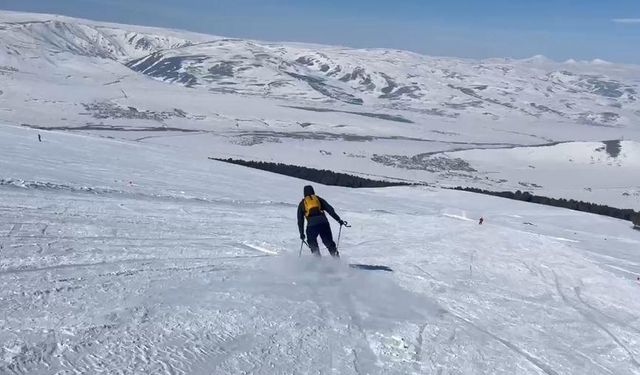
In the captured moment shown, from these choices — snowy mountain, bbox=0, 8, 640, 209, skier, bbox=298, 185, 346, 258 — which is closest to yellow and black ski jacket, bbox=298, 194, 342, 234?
skier, bbox=298, 185, 346, 258

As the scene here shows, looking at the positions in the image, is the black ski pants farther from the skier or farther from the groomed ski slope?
the groomed ski slope

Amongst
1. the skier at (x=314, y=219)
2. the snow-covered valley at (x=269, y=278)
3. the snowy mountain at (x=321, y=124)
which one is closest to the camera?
the snow-covered valley at (x=269, y=278)

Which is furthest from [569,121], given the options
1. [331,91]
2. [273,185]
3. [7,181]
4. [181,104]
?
[7,181]

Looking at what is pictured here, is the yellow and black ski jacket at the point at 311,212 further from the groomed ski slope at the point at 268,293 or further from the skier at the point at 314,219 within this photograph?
the groomed ski slope at the point at 268,293

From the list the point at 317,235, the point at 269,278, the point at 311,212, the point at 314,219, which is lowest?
the point at 269,278

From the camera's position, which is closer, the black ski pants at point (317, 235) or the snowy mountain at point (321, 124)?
the black ski pants at point (317, 235)

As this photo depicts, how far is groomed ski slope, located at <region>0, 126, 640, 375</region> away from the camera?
610 cm

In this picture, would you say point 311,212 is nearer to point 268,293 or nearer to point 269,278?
point 269,278

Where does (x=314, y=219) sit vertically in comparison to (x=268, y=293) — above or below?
above

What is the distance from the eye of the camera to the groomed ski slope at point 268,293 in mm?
6102

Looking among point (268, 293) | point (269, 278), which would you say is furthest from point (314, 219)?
point (268, 293)

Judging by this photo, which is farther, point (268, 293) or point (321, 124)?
point (321, 124)

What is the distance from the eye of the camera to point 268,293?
8391mm

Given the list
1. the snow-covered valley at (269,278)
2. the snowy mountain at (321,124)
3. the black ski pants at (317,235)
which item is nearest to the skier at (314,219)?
the black ski pants at (317,235)
